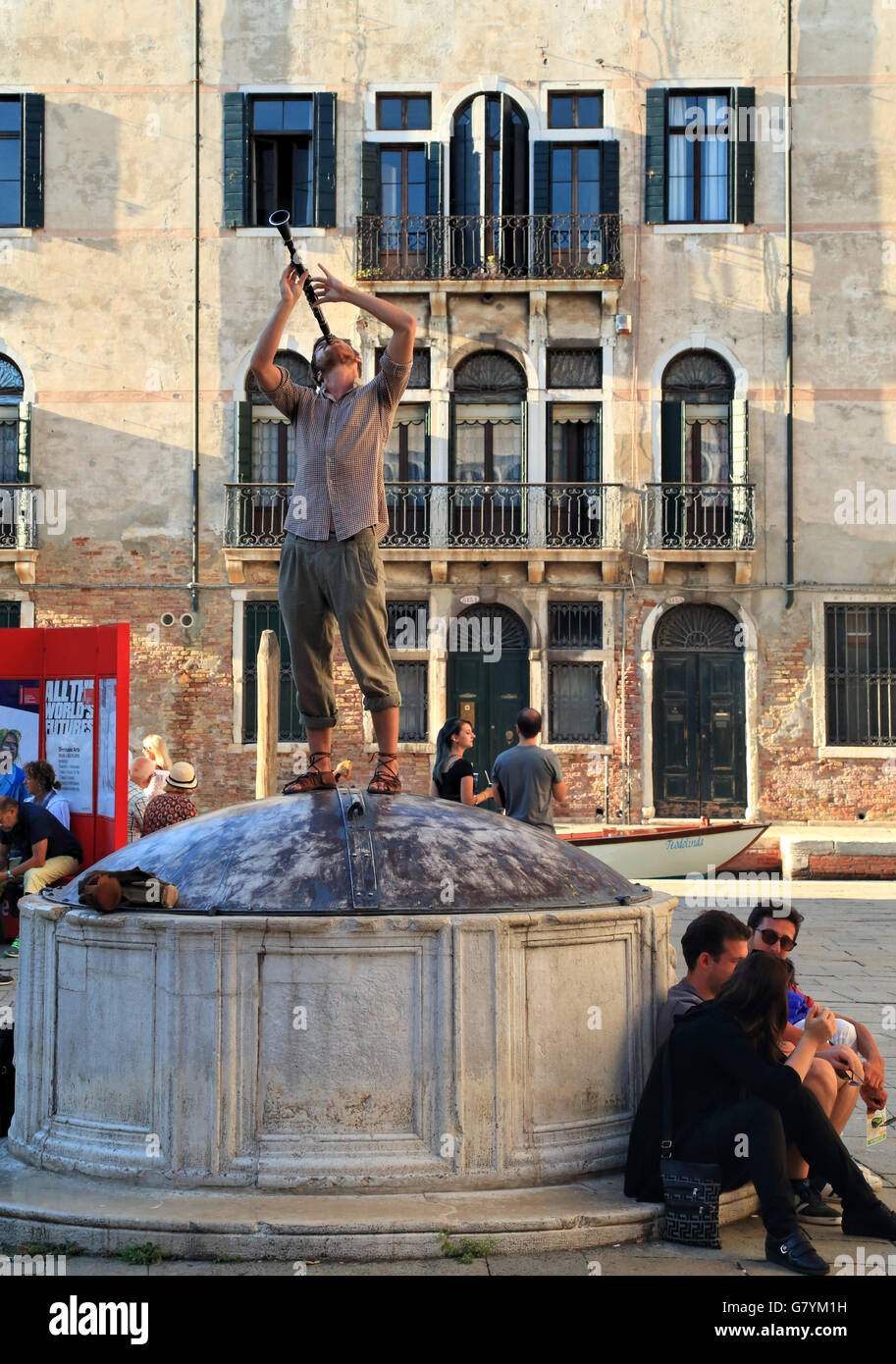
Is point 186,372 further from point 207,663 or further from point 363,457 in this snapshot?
point 363,457

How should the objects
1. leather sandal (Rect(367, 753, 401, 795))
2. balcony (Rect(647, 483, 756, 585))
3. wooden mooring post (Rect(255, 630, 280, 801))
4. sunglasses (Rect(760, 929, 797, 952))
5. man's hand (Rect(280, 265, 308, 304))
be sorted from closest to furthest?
1. man's hand (Rect(280, 265, 308, 304))
2. sunglasses (Rect(760, 929, 797, 952))
3. leather sandal (Rect(367, 753, 401, 795))
4. wooden mooring post (Rect(255, 630, 280, 801))
5. balcony (Rect(647, 483, 756, 585))

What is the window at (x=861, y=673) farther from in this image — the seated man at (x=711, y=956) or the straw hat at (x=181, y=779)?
the seated man at (x=711, y=956)

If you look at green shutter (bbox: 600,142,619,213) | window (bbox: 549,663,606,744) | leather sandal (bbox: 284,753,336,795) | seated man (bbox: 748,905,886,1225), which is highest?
green shutter (bbox: 600,142,619,213)

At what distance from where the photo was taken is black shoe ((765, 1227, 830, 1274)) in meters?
4.97

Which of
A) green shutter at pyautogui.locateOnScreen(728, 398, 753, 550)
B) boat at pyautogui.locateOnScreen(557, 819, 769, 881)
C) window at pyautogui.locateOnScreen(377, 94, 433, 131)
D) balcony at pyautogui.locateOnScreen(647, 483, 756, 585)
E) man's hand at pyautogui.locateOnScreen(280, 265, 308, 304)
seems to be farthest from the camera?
window at pyautogui.locateOnScreen(377, 94, 433, 131)

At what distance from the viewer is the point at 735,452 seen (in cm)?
2322

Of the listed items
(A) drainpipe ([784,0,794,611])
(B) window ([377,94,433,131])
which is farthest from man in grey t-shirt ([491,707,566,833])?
(B) window ([377,94,433,131])

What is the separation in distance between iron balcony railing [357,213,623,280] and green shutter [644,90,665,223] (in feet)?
1.87

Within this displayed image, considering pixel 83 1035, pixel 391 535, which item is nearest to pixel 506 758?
pixel 83 1035

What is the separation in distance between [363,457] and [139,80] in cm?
1918

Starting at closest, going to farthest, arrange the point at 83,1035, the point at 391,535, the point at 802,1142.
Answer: the point at 802,1142, the point at 83,1035, the point at 391,535

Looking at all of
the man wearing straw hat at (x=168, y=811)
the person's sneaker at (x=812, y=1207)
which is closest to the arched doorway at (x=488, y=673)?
the man wearing straw hat at (x=168, y=811)

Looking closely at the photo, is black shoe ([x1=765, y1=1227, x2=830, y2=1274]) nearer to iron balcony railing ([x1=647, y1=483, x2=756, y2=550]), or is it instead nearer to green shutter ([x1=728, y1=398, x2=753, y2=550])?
iron balcony railing ([x1=647, y1=483, x2=756, y2=550])

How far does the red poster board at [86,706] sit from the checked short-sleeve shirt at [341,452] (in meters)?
5.31
